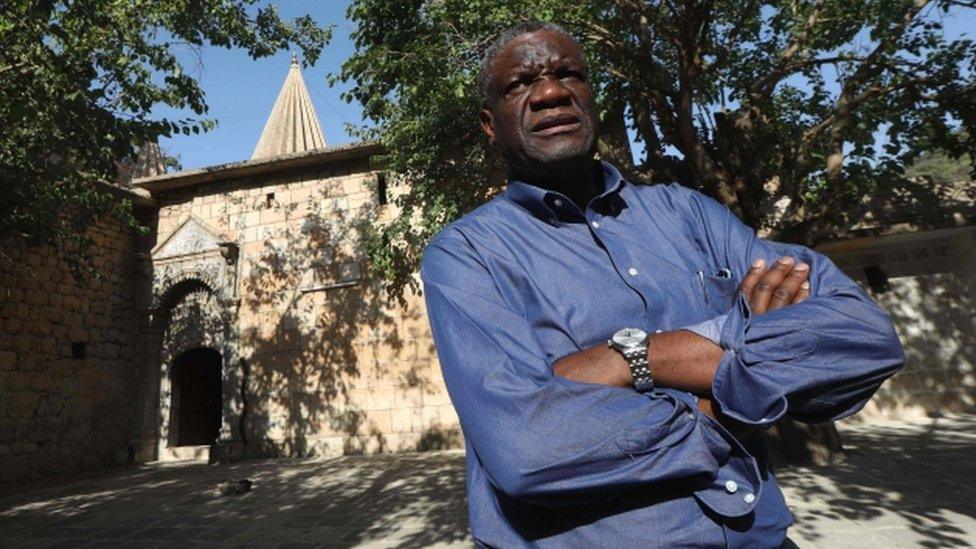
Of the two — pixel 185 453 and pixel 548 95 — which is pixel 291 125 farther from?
pixel 548 95

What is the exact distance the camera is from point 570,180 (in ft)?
4.18

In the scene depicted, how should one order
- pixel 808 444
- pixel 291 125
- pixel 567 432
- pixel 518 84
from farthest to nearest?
pixel 291 125 → pixel 808 444 → pixel 518 84 → pixel 567 432

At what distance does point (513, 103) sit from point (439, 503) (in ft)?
17.1

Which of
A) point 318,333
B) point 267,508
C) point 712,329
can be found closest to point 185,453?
point 318,333

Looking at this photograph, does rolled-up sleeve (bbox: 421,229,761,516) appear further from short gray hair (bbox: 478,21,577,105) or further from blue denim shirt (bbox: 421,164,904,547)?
short gray hair (bbox: 478,21,577,105)

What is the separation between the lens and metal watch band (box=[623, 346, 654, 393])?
977 mm

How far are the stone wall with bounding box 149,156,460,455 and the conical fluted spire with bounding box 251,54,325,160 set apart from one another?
1379cm

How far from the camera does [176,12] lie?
264 inches

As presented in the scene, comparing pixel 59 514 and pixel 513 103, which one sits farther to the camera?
pixel 59 514

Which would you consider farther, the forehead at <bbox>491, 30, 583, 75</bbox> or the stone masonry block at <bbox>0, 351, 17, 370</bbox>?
the stone masonry block at <bbox>0, 351, 17, 370</bbox>

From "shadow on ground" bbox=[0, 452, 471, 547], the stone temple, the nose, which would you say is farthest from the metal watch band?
the stone temple

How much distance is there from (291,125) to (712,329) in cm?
2740

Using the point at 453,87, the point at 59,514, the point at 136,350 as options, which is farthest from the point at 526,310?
the point at 136,350

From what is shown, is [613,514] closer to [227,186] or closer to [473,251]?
[473,251]
